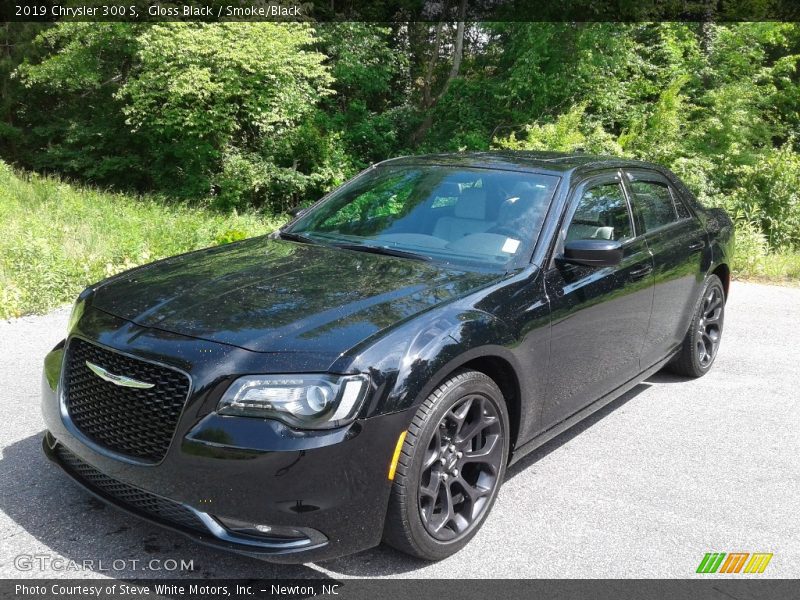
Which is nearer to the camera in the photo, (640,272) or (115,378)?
(115,378)

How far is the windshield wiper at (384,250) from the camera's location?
11.9 feet

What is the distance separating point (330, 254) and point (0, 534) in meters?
1.94

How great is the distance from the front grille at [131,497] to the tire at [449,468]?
75 centimetres

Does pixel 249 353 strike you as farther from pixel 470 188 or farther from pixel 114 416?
pixel 470 188

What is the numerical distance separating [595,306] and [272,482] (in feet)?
6.79

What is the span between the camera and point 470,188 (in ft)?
13.3

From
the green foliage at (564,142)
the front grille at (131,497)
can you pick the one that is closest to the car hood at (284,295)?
the front grille at (131,497)

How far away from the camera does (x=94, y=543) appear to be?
9.59ft

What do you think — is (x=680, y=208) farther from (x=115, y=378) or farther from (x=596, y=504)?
(x=115, y=378)

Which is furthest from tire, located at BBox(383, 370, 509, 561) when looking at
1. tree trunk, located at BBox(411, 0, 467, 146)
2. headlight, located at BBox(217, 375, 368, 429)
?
tree trunk, located at BBox(411, 0, 467, 146)

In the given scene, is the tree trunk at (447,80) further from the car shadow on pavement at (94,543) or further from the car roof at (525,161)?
the car shadow on pavement at (94,543)

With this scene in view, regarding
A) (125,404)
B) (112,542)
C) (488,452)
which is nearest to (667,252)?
(488,452)

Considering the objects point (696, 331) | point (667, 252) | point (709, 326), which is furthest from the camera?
point (709, 326)

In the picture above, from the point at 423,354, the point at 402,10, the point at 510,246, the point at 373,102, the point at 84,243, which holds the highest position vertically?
the point at 402,10
